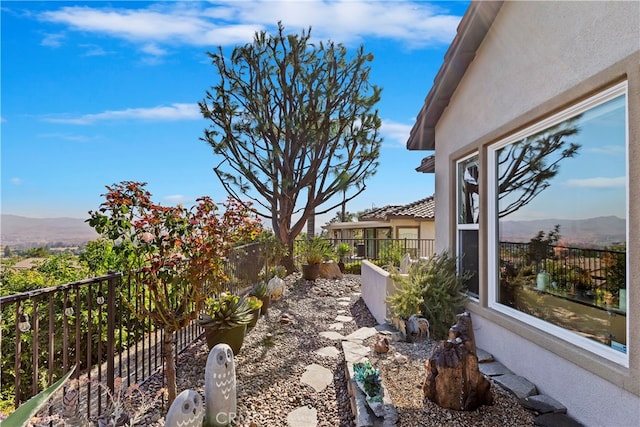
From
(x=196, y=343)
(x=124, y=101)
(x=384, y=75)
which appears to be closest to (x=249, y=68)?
(x=384, y=75)

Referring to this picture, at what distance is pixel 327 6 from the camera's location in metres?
5.14

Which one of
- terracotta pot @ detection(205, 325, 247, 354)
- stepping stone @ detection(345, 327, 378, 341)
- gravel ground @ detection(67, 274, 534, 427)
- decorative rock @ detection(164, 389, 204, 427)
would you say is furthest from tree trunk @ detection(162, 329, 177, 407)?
stepping stone @ detection(345, 327, 378, 341)

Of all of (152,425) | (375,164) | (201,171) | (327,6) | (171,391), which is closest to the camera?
(152,425)

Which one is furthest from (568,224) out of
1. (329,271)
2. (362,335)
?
(329,271)

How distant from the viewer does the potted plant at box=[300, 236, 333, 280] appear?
37.2 feet

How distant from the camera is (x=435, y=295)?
541cm

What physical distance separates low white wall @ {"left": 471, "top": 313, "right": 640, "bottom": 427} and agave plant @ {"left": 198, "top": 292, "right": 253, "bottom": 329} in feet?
10.6

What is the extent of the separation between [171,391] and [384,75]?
12.1m

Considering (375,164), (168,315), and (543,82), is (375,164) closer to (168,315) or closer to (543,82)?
(543,82)

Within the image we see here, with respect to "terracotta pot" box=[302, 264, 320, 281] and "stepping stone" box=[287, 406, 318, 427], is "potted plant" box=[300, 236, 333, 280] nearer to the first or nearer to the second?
"terracotta pot" box=[302, 264, 320, 281]

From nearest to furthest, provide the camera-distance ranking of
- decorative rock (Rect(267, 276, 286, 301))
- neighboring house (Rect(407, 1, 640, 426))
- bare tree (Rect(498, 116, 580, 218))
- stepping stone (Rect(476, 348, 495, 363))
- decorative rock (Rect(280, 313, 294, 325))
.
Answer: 1. neighboring house (Rect(407, 1, 640, 426))
2. bare tree (Rect(498, 116, 580, 218))
3. stepping stone (Rect(476, 348, 495, 363))
4. decorative rock (Rect(280, 313, 294, 325))
5. decorative rock (Rect(267, 276, 286, 301))

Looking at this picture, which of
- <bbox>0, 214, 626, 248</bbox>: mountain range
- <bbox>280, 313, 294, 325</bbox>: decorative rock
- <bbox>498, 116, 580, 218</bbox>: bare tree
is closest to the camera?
<bbox>0, 214, 626, 248</bbox>: mountain range

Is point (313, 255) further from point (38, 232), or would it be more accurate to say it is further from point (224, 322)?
point (38, 232)

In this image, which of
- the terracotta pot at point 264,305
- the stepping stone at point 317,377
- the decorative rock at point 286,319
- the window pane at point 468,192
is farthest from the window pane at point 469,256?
the terracotta pot at point 264,305
